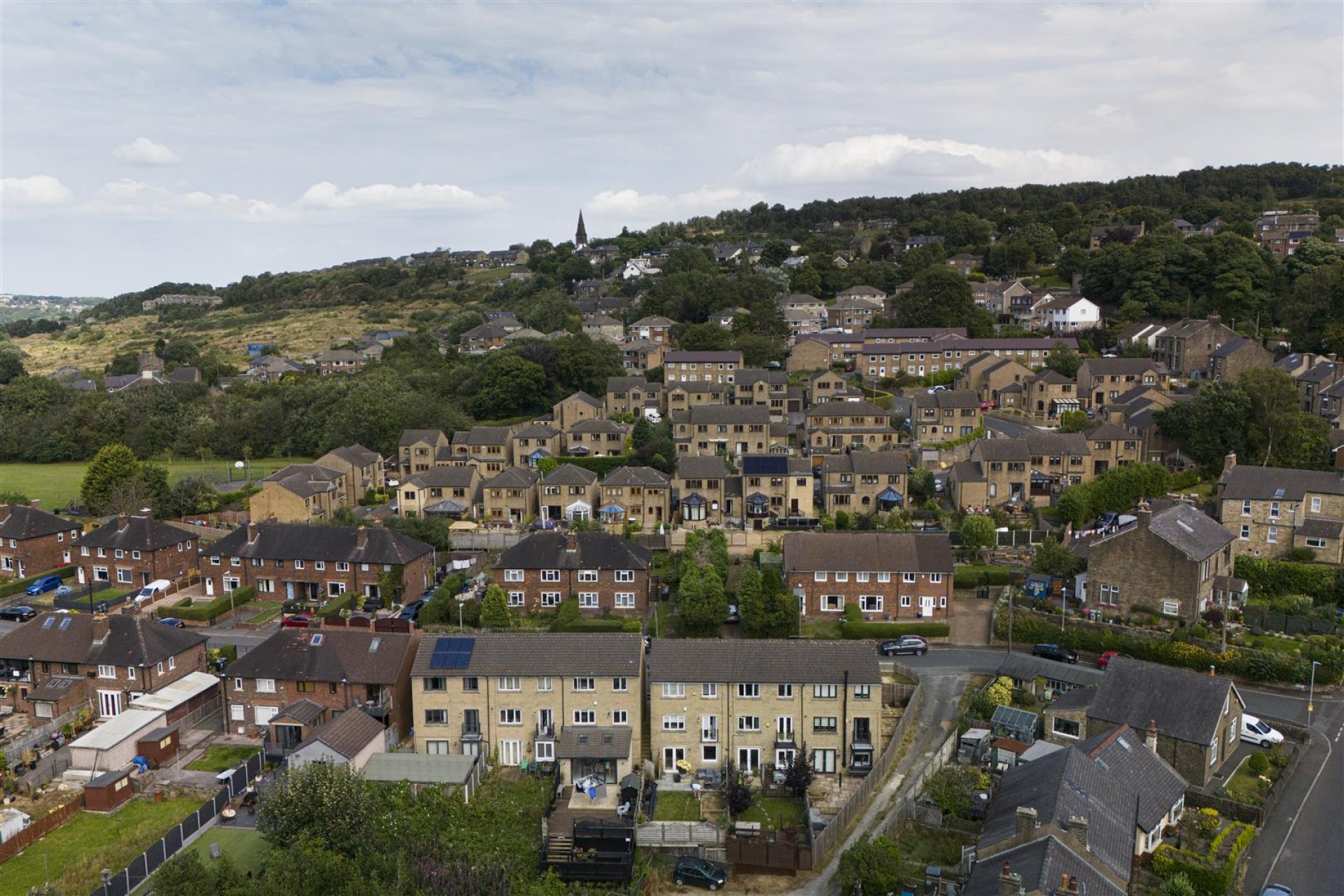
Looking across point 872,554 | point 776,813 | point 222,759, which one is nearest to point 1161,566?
point 872,554

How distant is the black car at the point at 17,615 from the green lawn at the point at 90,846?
73.3 feet

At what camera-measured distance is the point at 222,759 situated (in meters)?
32.3

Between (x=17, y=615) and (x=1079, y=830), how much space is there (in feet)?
159

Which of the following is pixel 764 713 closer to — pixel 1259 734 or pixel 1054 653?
pixel 1054 653

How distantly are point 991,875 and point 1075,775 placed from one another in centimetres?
483

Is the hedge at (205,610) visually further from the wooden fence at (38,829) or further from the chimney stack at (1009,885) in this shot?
the chimney stack at (1009,885)

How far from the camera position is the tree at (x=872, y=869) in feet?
75.2

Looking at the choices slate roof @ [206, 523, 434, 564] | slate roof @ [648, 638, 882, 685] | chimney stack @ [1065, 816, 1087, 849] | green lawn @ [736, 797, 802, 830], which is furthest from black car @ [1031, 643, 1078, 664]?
slate roof @ [206, 523, 434, 564]

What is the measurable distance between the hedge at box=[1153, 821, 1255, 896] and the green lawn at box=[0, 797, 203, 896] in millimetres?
27253

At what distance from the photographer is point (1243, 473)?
152ft

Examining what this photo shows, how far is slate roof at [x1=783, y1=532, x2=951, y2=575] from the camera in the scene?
140ft

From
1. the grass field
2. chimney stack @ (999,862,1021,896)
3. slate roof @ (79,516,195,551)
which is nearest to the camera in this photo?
chimney stack @ (999,862,1021,896)

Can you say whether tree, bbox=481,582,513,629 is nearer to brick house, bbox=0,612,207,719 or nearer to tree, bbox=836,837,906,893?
brick house, bbox=0,612,207,719

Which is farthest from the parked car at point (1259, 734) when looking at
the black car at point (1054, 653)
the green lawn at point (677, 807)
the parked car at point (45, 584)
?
the parked car at point (45, 584)
